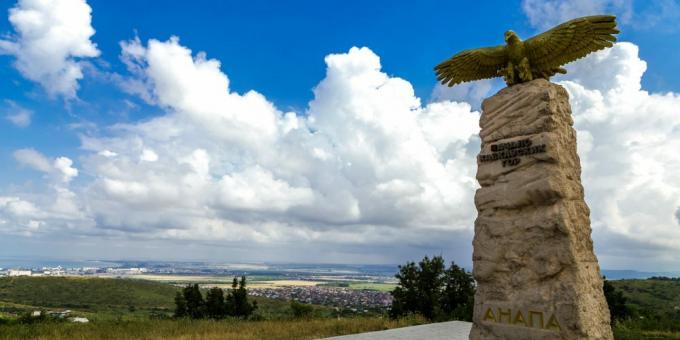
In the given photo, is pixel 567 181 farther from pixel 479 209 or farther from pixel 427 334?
pixel 427 334

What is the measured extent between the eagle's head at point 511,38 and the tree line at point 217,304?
16.8 m

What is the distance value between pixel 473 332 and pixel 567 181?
3459mm

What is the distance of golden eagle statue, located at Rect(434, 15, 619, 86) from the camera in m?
9.68

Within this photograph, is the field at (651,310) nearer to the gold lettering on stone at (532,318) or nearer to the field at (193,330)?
the gold lettering on stone at (532,318)

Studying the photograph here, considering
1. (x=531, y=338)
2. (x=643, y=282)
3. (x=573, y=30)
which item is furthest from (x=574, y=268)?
(x=643, y=282)

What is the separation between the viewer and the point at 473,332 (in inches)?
377

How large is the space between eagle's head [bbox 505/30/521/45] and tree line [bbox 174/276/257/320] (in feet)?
55.0

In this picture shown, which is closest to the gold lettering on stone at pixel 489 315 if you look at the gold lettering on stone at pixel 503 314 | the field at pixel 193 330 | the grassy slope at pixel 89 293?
the gold lettering on stone at pixel 503 314

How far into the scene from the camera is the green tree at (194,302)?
22844 millimetres

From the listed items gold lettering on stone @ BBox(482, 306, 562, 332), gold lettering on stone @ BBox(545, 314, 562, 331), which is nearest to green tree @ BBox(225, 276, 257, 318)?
gold lettering on stone @ BBox(482, 306, 562, 332)

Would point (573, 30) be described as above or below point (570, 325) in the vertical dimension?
above

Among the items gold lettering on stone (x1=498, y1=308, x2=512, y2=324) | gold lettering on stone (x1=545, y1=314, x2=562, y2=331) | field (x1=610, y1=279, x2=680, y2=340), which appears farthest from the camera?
field (x1=610, y1=279, x2=680, y2=340)

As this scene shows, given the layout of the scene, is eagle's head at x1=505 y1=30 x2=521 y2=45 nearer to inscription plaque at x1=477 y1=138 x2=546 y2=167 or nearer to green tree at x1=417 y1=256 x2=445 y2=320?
inscription plaque at x1=477 y1=138 x2=546 y2=167

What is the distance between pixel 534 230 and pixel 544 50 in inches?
152
